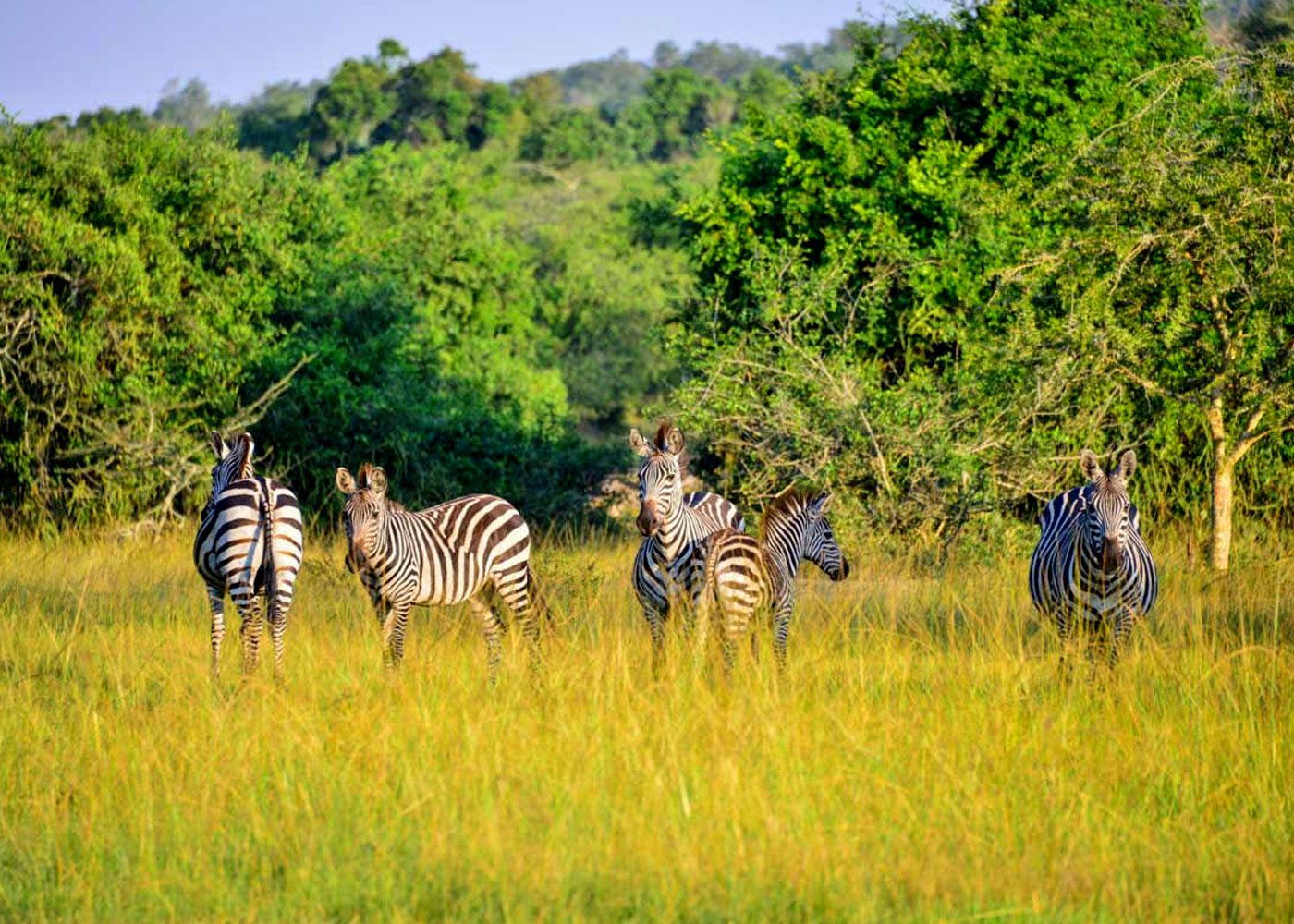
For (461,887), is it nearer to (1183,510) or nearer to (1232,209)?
(1232,209)

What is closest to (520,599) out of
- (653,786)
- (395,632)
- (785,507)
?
(395,632)

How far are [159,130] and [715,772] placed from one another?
1207cm

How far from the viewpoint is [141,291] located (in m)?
13.5

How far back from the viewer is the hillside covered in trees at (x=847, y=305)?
1036cm

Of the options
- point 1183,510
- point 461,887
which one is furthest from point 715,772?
point 1183,510

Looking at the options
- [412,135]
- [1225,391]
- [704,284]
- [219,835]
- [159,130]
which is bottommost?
[219,835]

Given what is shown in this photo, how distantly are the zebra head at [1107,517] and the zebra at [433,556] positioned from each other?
2844 mm

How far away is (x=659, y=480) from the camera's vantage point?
7.13 metres

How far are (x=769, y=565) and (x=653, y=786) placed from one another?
2.61m

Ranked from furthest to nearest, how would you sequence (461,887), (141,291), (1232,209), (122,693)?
(141,291) → (1232,209) → (122,693) → (461,887)

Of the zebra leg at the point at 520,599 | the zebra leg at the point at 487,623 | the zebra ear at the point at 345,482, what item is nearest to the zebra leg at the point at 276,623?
the zebra ear at the point at 345,482

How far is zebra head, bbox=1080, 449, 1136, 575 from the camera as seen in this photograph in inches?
268

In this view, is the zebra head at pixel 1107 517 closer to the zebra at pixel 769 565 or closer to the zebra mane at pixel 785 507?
the zebra at pixel 769 565

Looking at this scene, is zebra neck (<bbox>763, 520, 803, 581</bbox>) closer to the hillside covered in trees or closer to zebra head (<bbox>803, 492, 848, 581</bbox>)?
zebra head (<bbox>803, 492, 848, 581</bbox>)
